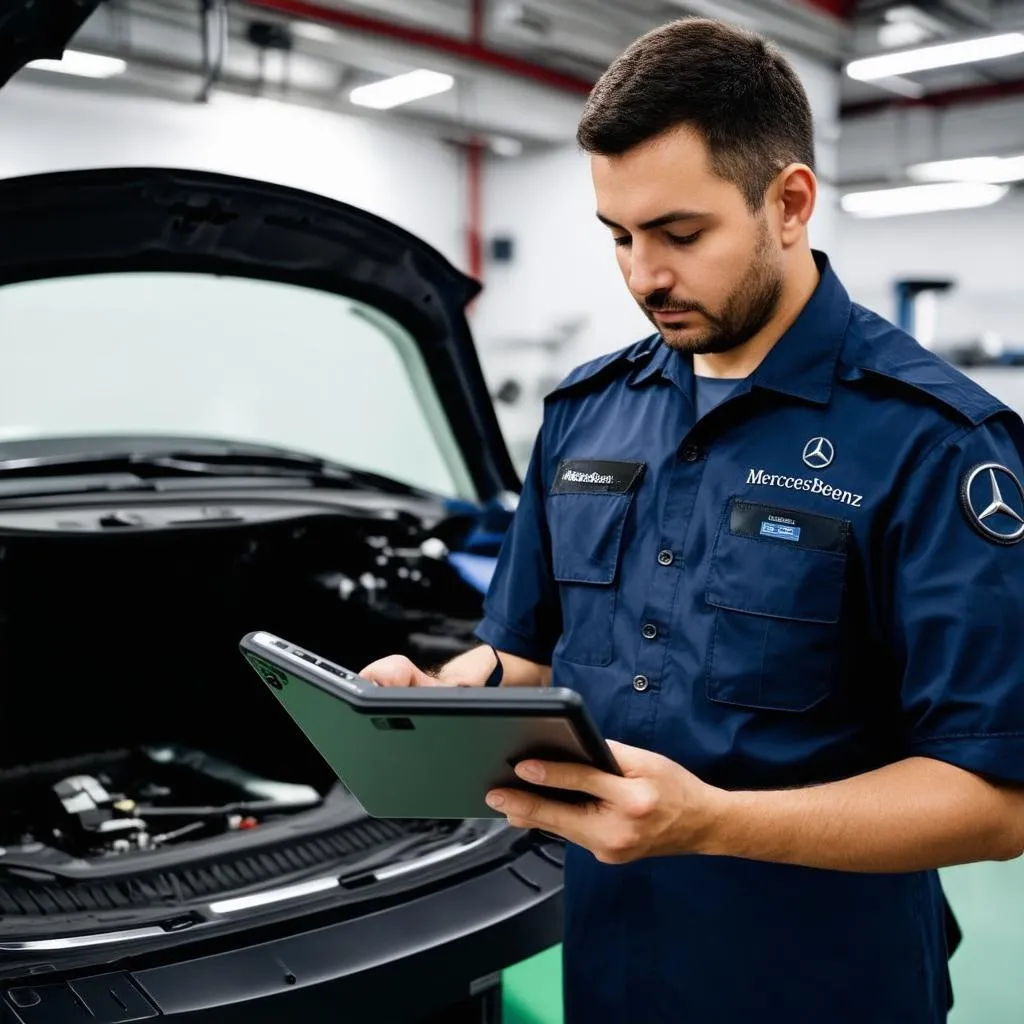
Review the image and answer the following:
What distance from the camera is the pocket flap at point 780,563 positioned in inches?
41.1

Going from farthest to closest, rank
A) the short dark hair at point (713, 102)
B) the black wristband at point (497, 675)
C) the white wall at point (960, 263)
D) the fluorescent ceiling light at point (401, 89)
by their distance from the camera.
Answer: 1. the white wall at point (960, 263)
2. the fluorescent ceiling light at point (401, 89)
3. the black wristband at point (497, 675)
4. the short dark hair at point (713, 102)

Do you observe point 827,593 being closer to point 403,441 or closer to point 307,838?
point 307,838

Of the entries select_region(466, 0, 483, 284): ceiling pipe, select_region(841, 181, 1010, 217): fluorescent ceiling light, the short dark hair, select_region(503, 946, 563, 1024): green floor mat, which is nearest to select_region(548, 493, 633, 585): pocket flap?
the short dark hair

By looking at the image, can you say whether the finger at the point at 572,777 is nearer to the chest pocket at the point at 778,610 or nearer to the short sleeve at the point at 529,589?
the chest pocket at the point at 778,610

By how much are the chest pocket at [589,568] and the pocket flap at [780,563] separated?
0.13 meters

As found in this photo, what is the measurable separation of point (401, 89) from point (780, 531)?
662 centimetres

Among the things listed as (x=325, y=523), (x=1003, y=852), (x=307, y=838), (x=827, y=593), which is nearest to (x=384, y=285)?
(x=325, y=523)

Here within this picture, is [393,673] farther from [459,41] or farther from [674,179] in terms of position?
[459,41]

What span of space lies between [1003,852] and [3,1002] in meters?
1.15

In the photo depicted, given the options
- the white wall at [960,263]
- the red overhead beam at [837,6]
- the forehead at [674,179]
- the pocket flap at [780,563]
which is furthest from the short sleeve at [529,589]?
the white wall at [960,263]

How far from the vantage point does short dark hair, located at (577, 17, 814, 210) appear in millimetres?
1035

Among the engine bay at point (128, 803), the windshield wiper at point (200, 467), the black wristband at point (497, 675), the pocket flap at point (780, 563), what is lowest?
the engine bay at point (128, 803)

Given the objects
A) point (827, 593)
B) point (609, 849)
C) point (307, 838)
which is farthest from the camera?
point (307, 838)

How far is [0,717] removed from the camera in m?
2.30
